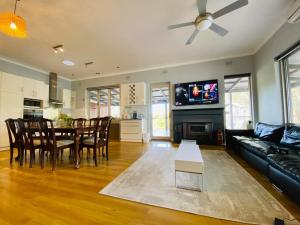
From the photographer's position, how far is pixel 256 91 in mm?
4383

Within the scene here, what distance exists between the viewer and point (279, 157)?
167 centimetres

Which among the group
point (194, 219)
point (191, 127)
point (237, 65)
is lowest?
point (194, 219)

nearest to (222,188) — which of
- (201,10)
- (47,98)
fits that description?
(201,10)

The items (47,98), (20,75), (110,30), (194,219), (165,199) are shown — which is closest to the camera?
(194,219)

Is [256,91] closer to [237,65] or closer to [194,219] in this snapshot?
[237,65]

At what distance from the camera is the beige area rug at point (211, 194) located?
4.12 ft

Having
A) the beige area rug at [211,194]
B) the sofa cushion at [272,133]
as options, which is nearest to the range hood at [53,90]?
the beige area rug at [211,194]

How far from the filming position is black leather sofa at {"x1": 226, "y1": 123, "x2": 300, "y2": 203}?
136 cm

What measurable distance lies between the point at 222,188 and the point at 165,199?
0.77 metres

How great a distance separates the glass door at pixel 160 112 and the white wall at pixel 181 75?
9.2 inches

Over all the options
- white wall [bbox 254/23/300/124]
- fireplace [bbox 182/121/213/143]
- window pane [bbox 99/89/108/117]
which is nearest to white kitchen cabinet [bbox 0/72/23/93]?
window pane [bbox 99/89/108/117]

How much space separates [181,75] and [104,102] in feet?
12.3

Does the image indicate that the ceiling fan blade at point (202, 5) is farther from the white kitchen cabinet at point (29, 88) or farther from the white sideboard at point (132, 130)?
the white kitchen cabinet at point (29, 88)

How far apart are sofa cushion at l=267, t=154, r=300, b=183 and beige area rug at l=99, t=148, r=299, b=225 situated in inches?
13.0
